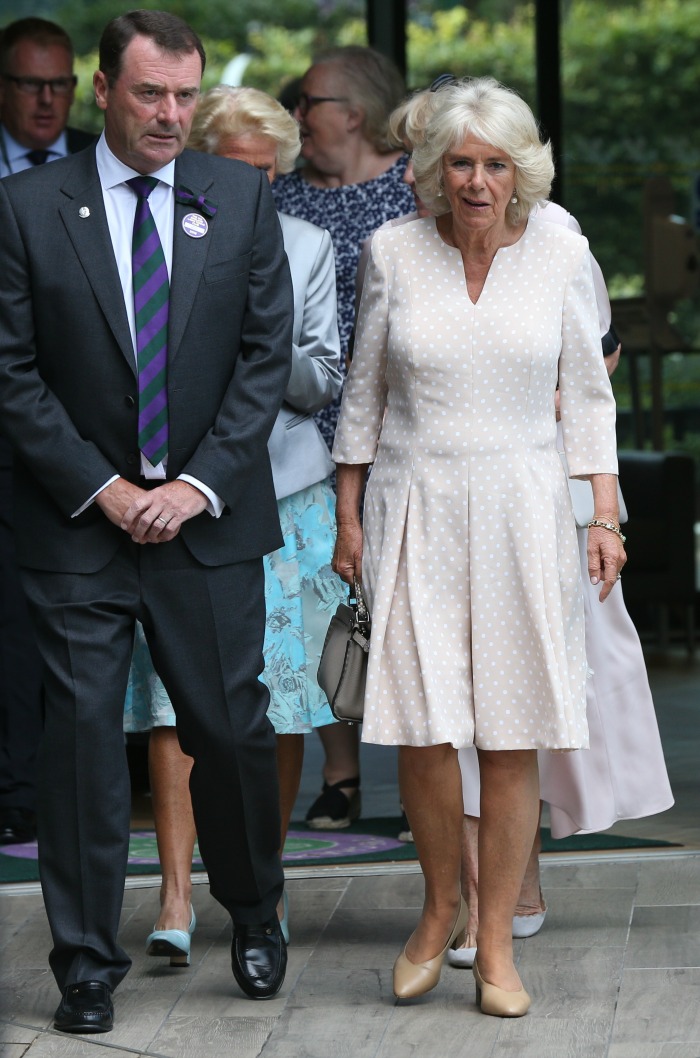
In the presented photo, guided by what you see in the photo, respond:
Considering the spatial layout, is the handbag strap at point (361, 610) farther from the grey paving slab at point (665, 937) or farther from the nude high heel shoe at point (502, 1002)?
the grey paving slab at point (665, 937)

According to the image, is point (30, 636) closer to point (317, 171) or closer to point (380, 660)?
point (317, 171)

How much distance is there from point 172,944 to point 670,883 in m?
1.25

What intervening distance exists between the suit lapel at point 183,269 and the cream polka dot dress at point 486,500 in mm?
351

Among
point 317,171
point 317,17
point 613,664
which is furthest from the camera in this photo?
point 317,17

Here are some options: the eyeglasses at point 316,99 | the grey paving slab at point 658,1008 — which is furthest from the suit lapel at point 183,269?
the grey paving slab at point 658,1008

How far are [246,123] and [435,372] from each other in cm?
90

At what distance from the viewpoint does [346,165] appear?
16.1ft

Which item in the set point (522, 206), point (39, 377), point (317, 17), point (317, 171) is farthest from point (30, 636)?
point (317, 17)

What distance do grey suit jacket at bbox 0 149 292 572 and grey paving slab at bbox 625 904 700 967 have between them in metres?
1.18

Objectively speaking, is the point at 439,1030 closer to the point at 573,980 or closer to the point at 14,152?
the point at 573,980

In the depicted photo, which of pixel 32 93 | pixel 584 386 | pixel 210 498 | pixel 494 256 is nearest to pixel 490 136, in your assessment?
pixel 494 256

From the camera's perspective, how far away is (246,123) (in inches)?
162

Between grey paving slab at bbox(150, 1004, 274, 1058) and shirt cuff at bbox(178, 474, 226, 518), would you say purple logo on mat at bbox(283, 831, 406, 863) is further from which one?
shirt cuff at bbox(178, 474, 226, 518)

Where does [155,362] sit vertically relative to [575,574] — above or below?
above
